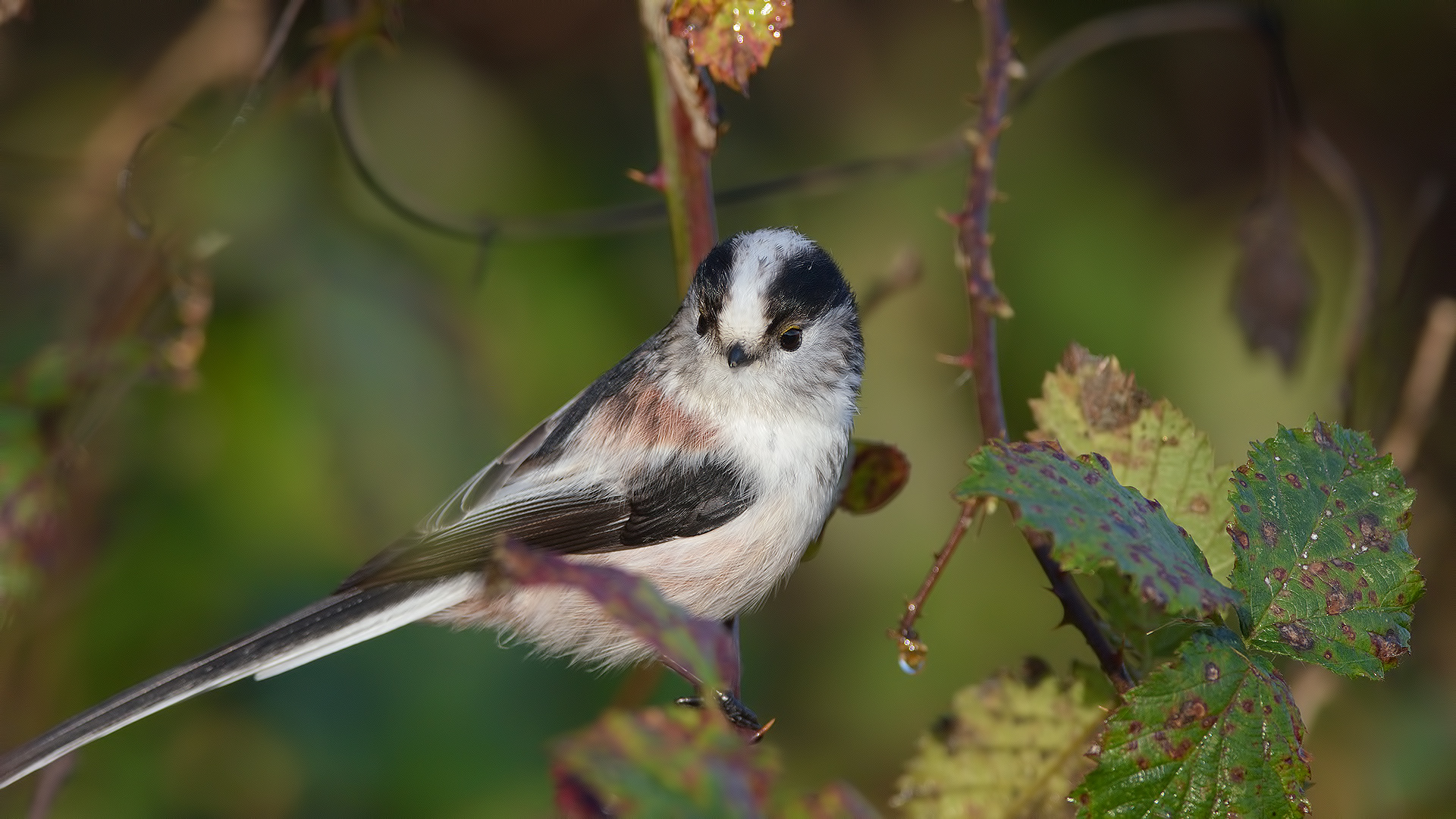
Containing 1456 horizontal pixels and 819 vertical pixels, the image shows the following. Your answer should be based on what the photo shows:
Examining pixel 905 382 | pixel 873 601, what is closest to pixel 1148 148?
pixel 905 382

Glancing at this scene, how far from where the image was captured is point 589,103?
2.80 m

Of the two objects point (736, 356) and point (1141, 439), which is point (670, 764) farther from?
point (736, 356)

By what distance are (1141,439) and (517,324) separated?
143 centimetres

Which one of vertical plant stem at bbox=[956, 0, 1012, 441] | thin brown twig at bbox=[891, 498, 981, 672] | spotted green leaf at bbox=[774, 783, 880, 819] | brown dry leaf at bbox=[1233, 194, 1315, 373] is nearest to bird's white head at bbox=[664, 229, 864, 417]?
vertical plant stem at bbox=[956, 0, 1012, 441]

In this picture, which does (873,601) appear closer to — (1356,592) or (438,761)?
(438,761)

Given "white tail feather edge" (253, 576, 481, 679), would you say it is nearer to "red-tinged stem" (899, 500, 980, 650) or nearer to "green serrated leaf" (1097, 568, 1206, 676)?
"red-tinged stem" (899, 500, 980, 650)

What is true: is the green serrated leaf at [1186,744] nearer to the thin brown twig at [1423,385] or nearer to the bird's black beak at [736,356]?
the bird's black beak at [736,356]

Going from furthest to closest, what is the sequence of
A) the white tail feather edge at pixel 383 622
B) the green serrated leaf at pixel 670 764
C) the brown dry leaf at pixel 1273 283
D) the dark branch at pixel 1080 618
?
1. the brown dry leaf at pixel 1273 283
2. the white tail feather edge at pixel 383 622
3. the dark branch at pixel 1080 618
4. the green serrated leaf at pixel 670 764

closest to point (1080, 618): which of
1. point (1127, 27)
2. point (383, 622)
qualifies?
point (383, 622)

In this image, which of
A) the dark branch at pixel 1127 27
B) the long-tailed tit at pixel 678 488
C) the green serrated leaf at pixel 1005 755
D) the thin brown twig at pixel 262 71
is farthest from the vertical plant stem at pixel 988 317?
the thin brown twig at pixel 262 71

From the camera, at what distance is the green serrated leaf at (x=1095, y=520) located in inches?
39.2

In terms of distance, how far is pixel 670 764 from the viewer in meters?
0.77

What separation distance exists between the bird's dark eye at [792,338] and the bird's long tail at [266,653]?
68 cm

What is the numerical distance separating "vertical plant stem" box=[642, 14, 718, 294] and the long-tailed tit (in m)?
0.05
